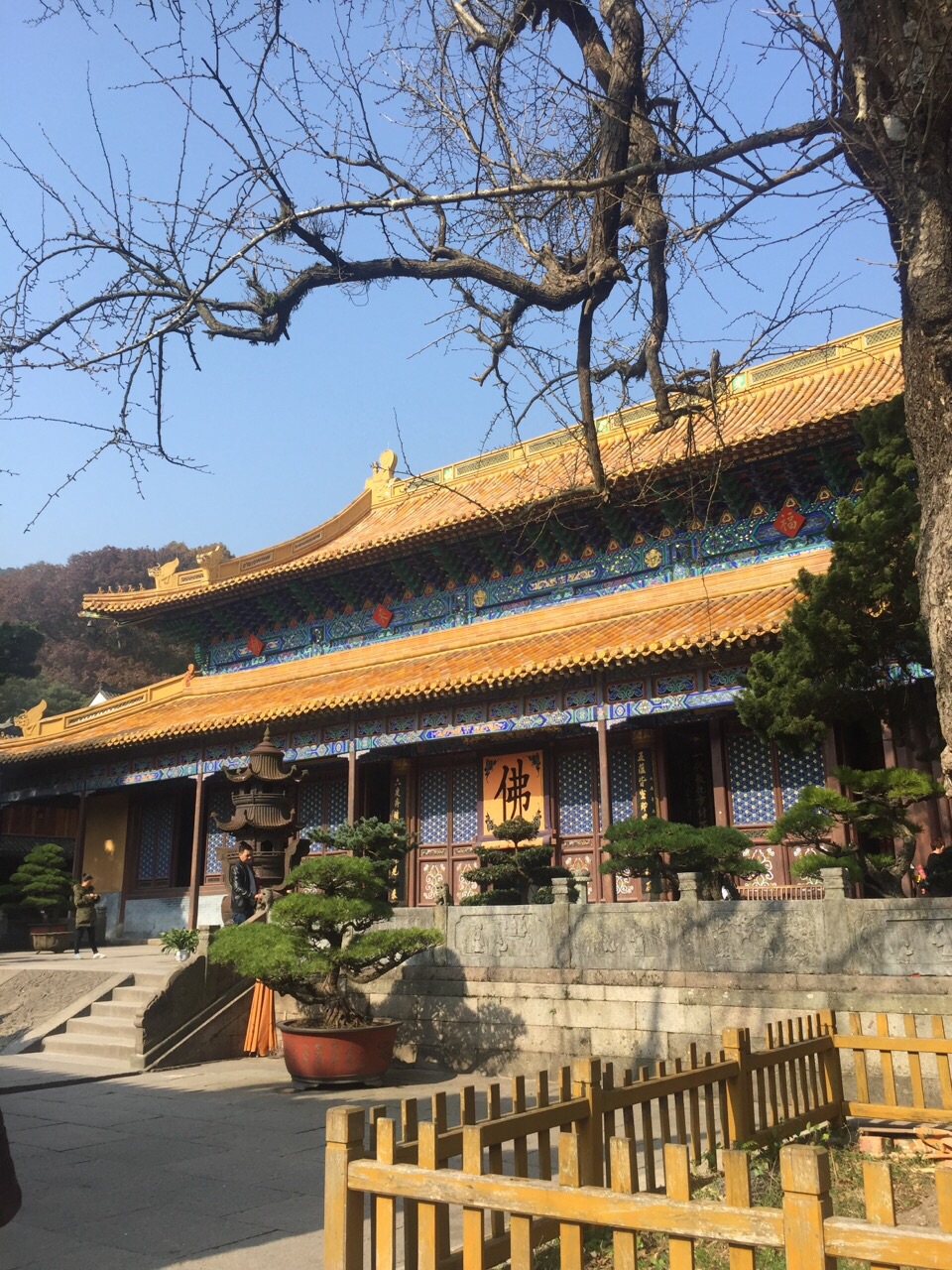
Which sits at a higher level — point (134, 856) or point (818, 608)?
point (818, 608)

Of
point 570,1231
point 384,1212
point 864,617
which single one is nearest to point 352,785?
point 864,617

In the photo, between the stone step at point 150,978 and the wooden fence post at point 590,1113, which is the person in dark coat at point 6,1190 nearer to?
the wooden fence post at point 590,1113

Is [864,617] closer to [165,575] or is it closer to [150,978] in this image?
[150,978]

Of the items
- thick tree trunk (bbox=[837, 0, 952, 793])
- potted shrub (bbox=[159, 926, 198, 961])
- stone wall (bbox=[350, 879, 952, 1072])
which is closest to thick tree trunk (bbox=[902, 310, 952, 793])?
thick tree trunk (bbox=[837, 0, 952, 793])

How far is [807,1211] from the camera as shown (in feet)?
6.44

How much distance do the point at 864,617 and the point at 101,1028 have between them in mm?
7597

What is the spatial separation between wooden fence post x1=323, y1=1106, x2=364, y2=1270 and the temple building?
7056mm

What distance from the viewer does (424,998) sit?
356 inches

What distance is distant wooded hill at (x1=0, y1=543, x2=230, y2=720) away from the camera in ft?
127

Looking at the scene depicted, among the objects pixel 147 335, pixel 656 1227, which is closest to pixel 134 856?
pixel 147 335

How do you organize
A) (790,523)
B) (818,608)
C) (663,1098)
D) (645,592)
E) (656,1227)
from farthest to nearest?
(645,592) < (790,523) < (818,608) < (663,1098) < (656,1227)

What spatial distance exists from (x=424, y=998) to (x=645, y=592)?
6.39 meters

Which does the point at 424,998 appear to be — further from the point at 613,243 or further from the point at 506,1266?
the point at 613,243

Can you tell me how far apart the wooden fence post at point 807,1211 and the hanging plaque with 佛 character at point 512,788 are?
11.7 meters
